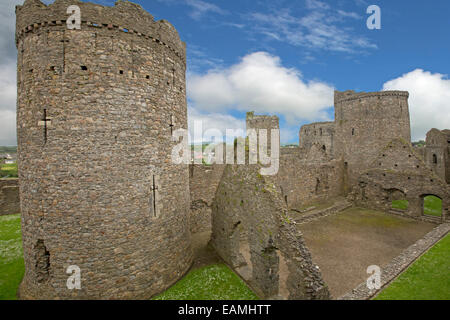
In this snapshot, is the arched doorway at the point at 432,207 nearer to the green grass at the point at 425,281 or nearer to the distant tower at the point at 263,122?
the green grass at the point at 425,281

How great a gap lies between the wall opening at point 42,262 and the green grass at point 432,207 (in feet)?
79.6

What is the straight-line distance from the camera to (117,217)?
7367 mm

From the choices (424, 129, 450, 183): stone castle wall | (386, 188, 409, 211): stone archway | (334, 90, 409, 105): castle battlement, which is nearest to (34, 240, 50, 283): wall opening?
(386, 188, 409, 211): stone archway

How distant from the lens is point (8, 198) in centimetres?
1780

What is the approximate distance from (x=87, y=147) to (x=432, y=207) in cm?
2584

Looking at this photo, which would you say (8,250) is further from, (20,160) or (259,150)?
(259,150)

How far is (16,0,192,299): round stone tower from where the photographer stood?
22.6 ft

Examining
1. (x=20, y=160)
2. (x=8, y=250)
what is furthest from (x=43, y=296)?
(x=8, y=250)

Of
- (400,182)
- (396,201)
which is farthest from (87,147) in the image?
(396,201)

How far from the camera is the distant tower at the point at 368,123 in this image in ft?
73.1

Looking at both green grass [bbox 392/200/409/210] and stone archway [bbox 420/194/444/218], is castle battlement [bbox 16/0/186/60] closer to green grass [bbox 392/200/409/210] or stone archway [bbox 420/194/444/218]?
stone archway [bbox 420/194/444/218]

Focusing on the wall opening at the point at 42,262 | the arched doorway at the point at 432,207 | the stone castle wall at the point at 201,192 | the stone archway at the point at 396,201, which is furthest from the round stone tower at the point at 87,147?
the arched doorway at the point at 432,207

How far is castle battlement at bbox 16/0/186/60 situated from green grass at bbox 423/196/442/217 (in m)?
23.0

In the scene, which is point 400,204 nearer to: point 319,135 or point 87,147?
point 319,135
